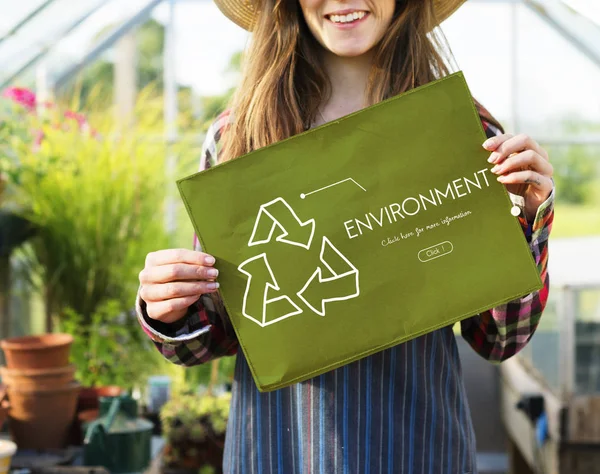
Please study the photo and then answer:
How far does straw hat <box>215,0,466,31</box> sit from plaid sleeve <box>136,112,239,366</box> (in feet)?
1.06

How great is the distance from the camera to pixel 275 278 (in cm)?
117

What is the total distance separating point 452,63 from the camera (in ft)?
4.60

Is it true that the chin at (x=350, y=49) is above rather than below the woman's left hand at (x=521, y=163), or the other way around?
above

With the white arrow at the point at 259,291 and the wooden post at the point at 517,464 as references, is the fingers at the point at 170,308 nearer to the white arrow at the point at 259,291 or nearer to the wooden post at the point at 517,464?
the white arrow at the point at 259,291

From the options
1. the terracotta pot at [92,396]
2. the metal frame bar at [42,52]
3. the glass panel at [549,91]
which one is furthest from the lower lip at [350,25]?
the glass panel at [549,91]

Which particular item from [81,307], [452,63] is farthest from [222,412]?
[452,63]

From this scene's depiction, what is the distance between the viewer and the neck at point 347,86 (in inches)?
52.6

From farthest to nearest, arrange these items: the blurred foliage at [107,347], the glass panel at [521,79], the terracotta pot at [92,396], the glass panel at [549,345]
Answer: the glass panel at [521,79]
the blurred foliage at [107,347]
the glass panel at [549,345]
the terracotta pot at [92,396]

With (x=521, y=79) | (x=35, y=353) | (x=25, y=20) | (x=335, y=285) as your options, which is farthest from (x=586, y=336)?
(x=521, y=79)

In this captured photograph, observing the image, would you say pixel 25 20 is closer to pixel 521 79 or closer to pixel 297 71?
pixel 297 71

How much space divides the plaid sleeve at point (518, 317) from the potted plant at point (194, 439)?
1.61 metres

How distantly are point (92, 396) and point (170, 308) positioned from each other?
1.91m

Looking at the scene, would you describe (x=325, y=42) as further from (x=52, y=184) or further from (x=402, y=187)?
(x=52, y=184)

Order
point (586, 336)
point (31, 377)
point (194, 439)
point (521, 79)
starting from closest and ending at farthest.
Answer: point (31, 377)
point (194, 439)
point (586, 336)
point (521, 79)
